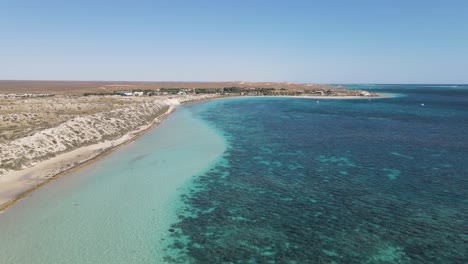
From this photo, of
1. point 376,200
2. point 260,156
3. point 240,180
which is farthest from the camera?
point 260,156

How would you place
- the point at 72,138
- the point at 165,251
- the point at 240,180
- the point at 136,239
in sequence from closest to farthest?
the point at 165,251 < the point at 136,239 < the point at 240,180 < the point at 72,138

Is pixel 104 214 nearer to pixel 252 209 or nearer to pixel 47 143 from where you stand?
pixel 252 209

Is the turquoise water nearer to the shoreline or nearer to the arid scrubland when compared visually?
the shoreline

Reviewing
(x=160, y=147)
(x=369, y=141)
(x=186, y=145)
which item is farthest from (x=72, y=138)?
(x=369, y=141)

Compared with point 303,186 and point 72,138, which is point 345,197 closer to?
point 303,186

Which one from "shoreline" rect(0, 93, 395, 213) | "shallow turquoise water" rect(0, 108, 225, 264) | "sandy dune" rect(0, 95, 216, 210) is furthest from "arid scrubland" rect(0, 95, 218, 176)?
"shallow turquoise water" rect(0, 108, 225, 264)
